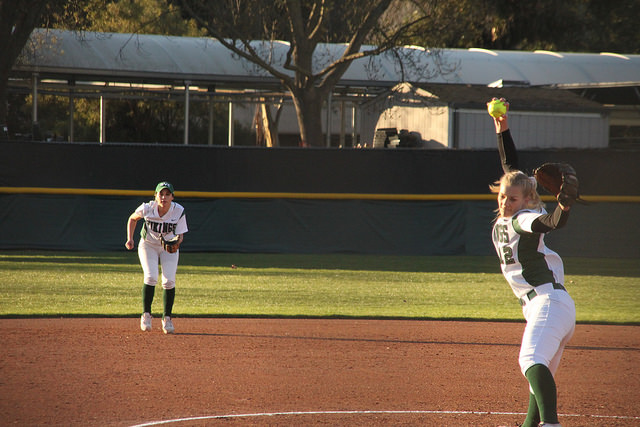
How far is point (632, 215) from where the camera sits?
56.1 ft

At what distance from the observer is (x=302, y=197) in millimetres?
17234

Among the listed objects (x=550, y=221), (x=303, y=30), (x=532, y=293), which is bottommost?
(x=532, y=293)

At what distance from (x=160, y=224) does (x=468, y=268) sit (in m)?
8.62

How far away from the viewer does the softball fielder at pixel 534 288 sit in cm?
457

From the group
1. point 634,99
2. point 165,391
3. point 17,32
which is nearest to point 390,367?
point 165,391

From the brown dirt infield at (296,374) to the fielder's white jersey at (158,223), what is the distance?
1159 millimetres

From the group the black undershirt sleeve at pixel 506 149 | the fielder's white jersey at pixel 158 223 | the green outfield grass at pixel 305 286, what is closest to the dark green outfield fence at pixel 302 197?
the green outfield grass at pixel 305 286

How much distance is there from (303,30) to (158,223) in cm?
1519

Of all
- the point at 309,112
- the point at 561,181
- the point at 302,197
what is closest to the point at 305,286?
the point at 302,197

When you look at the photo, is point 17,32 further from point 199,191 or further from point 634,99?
point 634,99

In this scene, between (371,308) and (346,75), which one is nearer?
(371,308)

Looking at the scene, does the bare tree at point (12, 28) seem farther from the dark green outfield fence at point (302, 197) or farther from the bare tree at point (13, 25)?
the dark green outfield fence at point (302, 197)

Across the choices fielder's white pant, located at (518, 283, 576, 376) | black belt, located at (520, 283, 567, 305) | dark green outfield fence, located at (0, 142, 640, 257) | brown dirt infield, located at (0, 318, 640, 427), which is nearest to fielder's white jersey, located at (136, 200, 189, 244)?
brown dirt infield, located at (0, 318, 640, 427)

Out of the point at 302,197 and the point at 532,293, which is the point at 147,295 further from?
the point at 302,197
